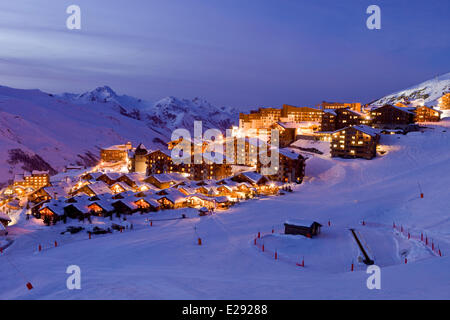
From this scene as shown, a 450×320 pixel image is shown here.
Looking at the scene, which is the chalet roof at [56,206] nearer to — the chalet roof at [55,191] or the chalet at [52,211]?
the chalet at [52,211]

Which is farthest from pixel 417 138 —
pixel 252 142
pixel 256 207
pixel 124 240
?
pixel 124 240

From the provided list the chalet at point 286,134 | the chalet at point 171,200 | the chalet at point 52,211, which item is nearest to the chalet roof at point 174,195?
the chalet at point 171,200

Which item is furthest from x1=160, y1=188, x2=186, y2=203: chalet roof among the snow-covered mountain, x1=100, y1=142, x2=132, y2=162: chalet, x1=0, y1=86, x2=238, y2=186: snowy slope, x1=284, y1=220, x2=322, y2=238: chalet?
the snow-covered mountain

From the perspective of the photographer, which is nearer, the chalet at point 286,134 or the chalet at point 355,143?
the chalet at point 355,143

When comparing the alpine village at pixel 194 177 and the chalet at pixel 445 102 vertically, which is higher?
the chalet at pixel 445 102

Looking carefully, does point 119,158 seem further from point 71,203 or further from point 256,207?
point 256,207
